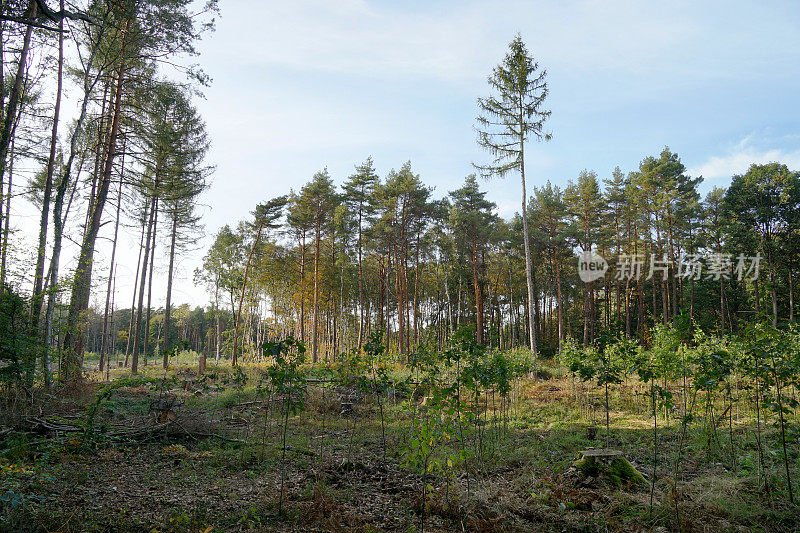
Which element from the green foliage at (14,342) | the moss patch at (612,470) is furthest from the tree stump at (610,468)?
the green foliage at (14,342)

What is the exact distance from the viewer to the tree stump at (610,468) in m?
4.73

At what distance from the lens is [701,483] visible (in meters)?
4.54

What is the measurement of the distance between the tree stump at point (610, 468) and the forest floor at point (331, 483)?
0.32ft

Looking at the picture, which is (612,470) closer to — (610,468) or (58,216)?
(610,468)

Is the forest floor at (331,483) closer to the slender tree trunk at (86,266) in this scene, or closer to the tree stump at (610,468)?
the tree stump at (610,468)

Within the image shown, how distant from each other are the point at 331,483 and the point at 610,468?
346cm

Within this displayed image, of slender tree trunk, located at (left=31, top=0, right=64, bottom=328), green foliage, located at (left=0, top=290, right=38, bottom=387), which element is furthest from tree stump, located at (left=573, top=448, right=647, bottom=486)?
slender tree trunk, located at (left=31, top=0, right=64, bottom=328)

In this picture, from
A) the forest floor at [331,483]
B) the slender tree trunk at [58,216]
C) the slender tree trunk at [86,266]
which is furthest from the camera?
the slender tree trunk at [86,266]

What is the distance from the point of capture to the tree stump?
4.73m

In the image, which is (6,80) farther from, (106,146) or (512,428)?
(512,428)

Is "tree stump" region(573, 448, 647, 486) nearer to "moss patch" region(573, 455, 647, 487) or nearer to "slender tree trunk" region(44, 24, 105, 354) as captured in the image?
"moss patch" region(573, 455, 647, 487)

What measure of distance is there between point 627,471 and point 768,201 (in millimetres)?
26963

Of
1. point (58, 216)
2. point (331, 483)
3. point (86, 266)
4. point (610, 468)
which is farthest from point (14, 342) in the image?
point (610, 468)

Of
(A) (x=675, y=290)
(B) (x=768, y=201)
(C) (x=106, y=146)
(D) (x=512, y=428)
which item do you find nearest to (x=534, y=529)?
(D) (x=512, y=428)
